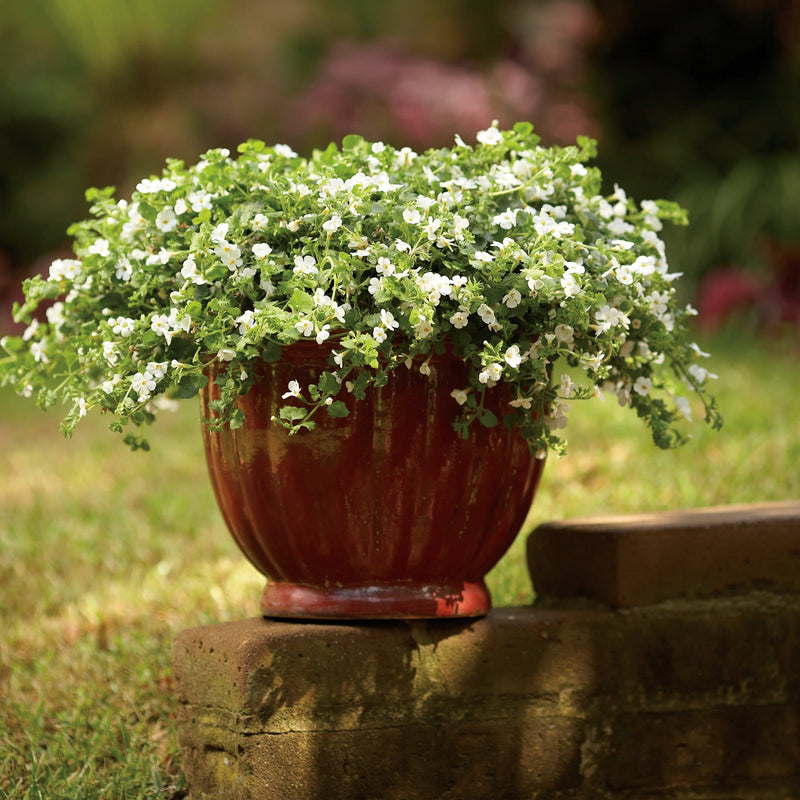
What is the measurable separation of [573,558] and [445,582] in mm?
353

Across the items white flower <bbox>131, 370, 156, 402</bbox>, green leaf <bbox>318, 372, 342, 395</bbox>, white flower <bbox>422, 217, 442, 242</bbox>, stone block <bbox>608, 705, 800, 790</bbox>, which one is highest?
white flower <bbox>422, 217, 442, 242</bbox>

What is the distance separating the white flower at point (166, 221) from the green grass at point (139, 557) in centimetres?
88

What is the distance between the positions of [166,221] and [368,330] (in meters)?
0.38

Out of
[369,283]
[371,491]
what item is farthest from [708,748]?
[369,283]

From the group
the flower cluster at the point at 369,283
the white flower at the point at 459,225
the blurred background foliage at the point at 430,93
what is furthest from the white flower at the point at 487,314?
the blurred background foliage at the point at 430,93

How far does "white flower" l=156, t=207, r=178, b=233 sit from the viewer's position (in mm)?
1617

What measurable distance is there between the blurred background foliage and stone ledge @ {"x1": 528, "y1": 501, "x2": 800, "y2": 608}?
11.2 feet

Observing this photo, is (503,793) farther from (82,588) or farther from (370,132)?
(370,132)

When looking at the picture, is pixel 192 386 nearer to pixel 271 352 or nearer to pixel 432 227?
pixel 271 352

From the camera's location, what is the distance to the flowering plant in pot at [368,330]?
Answer: 4.84ft

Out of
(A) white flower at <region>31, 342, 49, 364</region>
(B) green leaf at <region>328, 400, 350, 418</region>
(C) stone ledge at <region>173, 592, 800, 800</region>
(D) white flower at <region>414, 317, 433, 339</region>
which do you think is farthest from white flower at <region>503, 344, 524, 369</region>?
(A) white flower at <region>31, 342, 49, 364</region>

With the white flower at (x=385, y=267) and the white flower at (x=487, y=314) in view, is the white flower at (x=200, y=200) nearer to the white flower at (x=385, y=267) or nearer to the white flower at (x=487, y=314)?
the white flower at (x=385, y=267)

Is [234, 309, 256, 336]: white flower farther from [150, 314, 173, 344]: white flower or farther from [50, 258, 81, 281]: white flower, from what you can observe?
[50, 258, 81, 281]: white flower

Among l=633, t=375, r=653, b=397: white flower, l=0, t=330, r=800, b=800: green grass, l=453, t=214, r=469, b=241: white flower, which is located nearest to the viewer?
l=453, t=214, r=469, b=241: white flower
